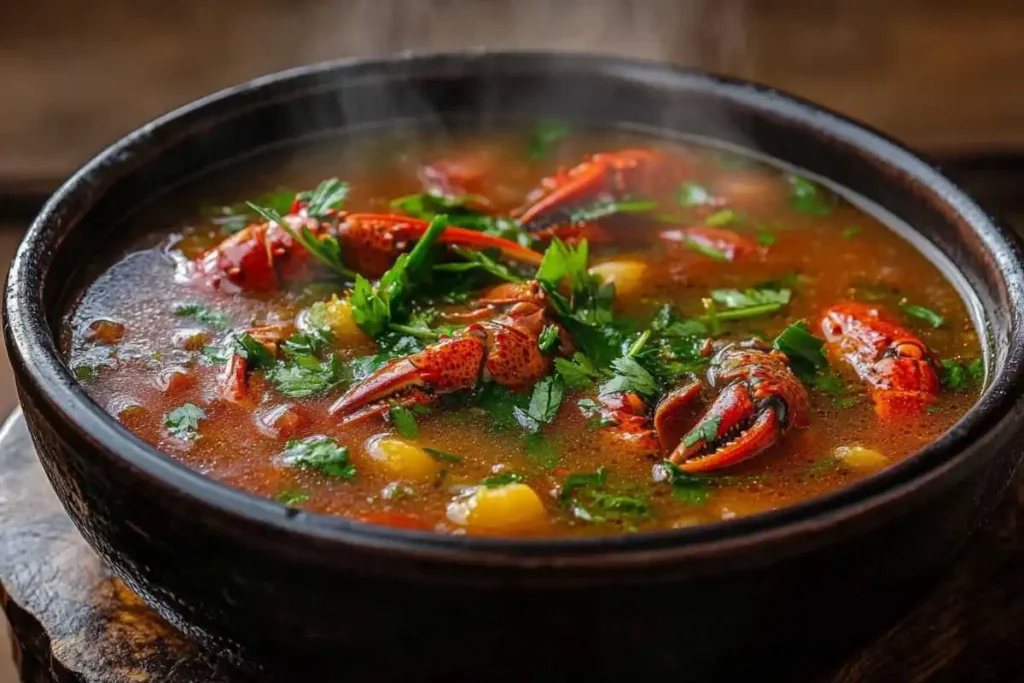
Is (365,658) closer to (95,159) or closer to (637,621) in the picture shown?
(637,621)

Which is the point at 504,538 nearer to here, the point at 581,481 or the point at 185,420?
the point at 581,481

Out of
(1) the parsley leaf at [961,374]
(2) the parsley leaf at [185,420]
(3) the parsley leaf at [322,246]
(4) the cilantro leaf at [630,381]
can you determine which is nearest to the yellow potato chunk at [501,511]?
(4) the cilantro leaf at [630,381]

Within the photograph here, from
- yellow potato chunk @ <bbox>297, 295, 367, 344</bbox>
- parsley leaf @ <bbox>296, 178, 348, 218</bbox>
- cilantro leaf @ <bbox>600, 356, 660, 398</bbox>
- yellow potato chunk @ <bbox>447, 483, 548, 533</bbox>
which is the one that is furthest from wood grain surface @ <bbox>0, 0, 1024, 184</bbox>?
yellow potato chunk @ <bbox>447, 483, 548, 533</bbox>

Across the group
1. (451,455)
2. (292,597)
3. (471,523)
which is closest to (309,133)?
(451,455)

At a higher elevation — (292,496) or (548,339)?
(548,339)

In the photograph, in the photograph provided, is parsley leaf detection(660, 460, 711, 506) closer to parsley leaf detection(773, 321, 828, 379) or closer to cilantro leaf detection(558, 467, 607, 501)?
cilantro leaf detection(558, 467, 607, 501)

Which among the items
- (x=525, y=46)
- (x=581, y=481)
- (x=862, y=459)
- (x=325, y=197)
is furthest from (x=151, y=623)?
(x=525, y=46)
